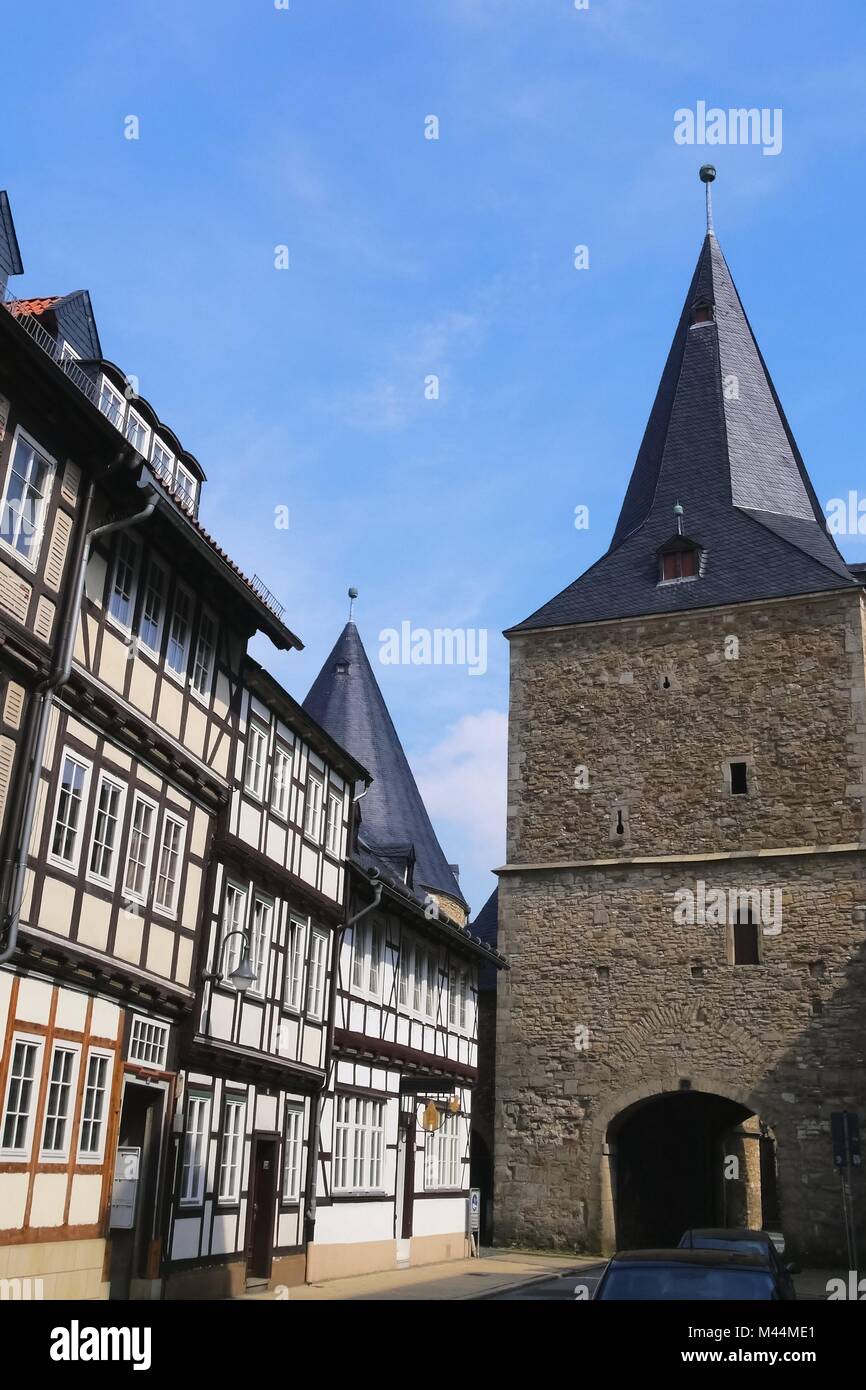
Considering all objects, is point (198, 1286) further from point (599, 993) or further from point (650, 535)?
point (650, 535)

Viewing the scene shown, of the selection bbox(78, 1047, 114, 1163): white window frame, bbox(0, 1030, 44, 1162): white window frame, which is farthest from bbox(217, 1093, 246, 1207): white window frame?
bbox(0, 1030, 44, 1162): white window frame

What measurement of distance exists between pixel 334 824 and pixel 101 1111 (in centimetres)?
682

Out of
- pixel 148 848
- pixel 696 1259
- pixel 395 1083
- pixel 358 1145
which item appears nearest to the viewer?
pixel 696 1259

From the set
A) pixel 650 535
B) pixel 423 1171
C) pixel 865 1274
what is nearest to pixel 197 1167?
pixel 423 1171

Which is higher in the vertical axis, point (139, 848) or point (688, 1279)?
point (139, 848)

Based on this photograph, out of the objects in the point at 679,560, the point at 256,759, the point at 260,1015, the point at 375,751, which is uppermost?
the point at 679,560

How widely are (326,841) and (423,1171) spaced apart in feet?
21.0

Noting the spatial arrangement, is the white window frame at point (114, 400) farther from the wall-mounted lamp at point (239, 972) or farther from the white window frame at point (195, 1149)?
the white window frame at point (195, 1149)

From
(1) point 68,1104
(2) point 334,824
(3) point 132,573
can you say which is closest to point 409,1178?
(2) point 334,824

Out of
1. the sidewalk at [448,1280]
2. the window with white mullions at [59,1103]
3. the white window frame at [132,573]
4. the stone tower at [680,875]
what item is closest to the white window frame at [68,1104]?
the window with white mullions at [59,1103]

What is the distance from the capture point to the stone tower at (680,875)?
2400cm

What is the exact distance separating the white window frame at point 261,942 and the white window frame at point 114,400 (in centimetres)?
519

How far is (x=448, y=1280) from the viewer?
17188mm

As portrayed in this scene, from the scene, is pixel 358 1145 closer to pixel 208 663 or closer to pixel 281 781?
pixel 281 781
